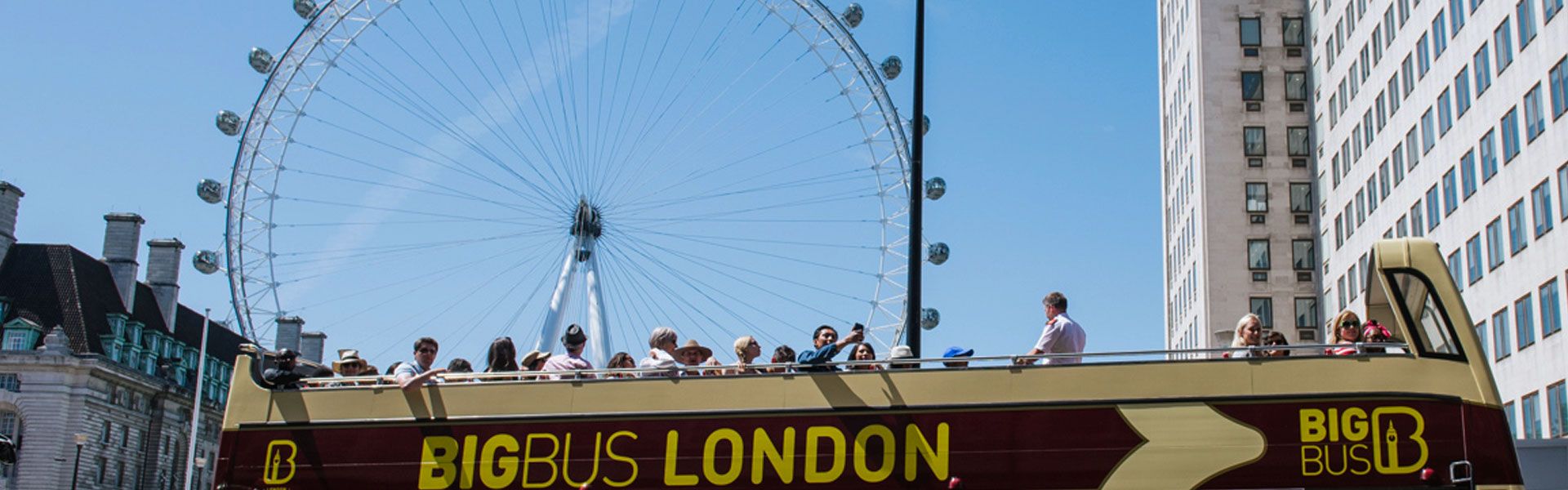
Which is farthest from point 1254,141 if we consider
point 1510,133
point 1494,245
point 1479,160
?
point 1510,133

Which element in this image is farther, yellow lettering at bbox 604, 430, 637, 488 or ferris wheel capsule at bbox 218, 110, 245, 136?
ferris wheel capsule at bbox 218, 110, 245, 136

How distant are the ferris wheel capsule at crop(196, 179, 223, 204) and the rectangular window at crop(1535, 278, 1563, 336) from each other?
33311mm

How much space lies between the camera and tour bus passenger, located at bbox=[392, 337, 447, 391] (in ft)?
38.3

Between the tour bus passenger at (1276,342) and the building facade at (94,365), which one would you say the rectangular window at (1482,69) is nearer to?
the tour bus passenger at (1276,342)

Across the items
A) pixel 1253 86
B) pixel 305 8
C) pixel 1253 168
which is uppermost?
pixel 1253 86

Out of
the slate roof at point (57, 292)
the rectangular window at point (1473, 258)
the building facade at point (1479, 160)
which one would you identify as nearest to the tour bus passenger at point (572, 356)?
the building facade at point (1479, 160)

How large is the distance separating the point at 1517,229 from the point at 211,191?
113 ft

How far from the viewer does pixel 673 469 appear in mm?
11062

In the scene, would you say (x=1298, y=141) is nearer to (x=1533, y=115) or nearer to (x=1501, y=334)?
(x=1501, y=334)

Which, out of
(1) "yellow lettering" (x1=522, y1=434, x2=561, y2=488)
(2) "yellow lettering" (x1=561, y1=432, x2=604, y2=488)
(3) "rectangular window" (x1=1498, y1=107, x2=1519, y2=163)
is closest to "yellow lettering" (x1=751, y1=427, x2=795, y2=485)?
(2) "yellow lettering" (x1=561, y1=432, x2=604, y2=488)

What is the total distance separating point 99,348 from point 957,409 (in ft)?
300

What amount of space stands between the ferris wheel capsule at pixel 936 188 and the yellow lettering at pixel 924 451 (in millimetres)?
26889

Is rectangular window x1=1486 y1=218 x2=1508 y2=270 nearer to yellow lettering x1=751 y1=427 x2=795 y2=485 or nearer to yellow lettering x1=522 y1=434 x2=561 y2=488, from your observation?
yellow lettering x1=751 y1=427 x2=795 y2=485

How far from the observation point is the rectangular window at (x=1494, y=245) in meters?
45.8
